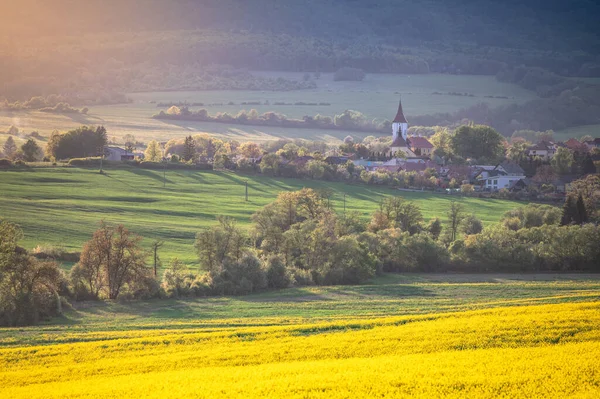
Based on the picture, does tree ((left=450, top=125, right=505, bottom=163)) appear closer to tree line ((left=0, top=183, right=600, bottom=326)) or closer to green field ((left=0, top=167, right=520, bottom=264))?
green field ((left=0, top=167, right=520, bottom=264))

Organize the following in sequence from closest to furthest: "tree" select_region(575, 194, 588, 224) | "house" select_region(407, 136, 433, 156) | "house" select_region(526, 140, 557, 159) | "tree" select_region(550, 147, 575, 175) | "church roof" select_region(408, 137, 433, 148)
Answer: "tree" select_region(575, 194, 588, 224) → "tree" select_region(550, 147, 575, 175) → "house" select_region(526, 140, 557, 159) → "house" select_region(407, 136, 433, 156) → "church roof" select_region(408, 137, 433, 148)

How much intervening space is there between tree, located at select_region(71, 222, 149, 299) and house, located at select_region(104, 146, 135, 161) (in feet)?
201

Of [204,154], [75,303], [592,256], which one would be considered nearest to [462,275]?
[592,256]

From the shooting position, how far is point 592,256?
58.8 m

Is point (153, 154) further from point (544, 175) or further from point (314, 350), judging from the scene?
point (314, 350)

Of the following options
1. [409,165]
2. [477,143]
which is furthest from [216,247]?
[477,143]

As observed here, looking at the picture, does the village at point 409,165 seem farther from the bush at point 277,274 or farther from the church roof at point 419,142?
the bush at point 277,274

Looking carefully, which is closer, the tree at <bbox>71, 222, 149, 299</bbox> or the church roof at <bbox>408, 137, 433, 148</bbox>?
the tree at <bbox>71, 222, 149, 299</bbox>

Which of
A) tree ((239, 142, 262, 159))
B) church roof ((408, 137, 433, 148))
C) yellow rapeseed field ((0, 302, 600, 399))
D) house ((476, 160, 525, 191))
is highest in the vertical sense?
church roof ((408, 137, 433, 148))

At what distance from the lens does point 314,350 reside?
30438mm

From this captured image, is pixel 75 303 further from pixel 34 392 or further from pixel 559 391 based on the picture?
pixel 559 391

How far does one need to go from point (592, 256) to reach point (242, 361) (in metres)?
38.3

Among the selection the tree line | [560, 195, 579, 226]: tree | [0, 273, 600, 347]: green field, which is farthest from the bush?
[560, 195, 579, 226]: tree

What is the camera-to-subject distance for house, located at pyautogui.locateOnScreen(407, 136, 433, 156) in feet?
456
